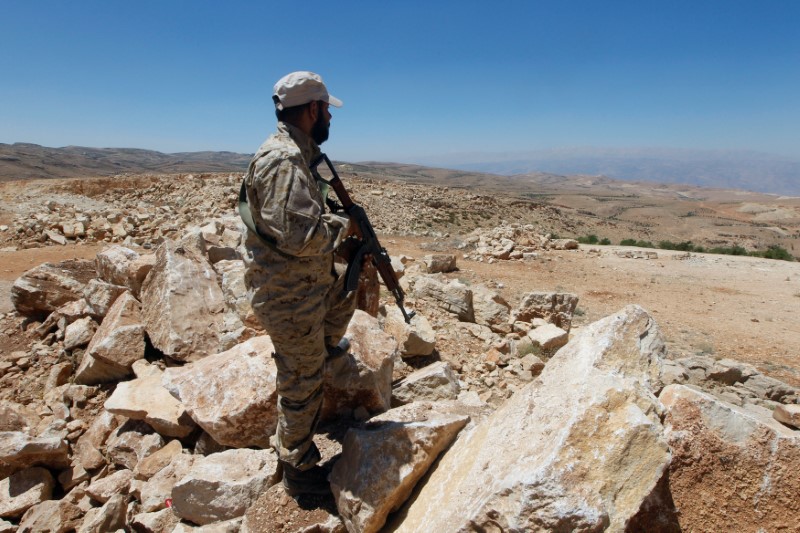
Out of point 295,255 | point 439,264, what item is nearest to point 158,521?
point 295,255

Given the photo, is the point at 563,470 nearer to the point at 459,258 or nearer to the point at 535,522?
the point at 535,522

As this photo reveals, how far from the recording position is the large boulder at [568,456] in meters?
1.72

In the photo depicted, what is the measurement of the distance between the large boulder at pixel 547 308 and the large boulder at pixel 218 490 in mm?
5202

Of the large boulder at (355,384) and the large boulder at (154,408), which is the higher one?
the large boulder at (355,384)

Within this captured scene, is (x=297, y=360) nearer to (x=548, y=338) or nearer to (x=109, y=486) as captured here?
(x=109, y=486)

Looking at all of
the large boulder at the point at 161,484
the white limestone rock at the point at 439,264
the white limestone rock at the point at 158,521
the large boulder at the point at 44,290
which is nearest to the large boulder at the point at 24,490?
the large boulder at the point at 161,484

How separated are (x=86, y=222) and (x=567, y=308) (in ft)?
41.7

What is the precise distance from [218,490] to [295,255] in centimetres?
156

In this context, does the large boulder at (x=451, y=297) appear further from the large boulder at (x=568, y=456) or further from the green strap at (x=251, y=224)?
the green strap at (x=251, y=224)

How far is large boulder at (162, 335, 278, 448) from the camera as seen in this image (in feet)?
9.91

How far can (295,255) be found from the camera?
2270 mm

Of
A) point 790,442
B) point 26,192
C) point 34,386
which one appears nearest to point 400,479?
point 790,442

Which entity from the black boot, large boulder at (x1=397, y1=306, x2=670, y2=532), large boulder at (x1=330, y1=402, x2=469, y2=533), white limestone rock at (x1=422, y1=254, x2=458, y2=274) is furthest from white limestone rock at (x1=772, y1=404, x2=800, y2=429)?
white limestone rock at (x1=422, y1=254, x2=458, y2=274)

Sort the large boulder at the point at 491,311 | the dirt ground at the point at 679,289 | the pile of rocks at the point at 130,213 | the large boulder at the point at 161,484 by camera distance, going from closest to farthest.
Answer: the large boulder at the point at 161,484
the large boulder at the point at 491,311
the dirt ground at the point at 679,289
the pile of rocks at the point at 130,213
